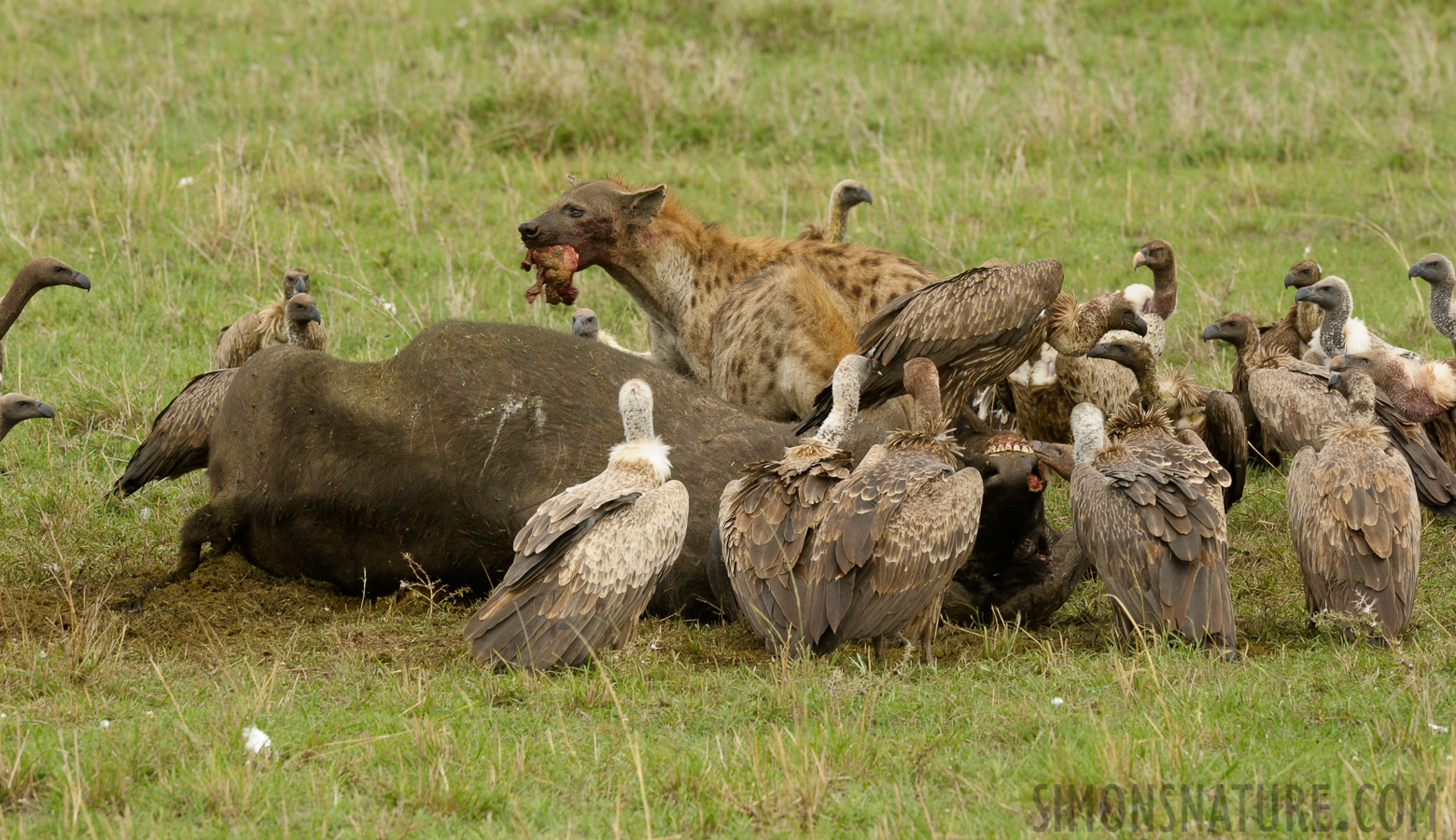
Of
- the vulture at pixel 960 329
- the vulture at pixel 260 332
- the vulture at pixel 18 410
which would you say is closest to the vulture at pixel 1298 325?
the vulture at pixel 960 329

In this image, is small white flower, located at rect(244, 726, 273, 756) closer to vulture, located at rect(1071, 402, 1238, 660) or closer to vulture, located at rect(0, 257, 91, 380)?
vulture, located at rect(1071, 402, 1238, 660)

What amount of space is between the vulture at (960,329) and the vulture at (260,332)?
127 inches

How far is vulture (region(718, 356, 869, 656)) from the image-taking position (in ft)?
18.6

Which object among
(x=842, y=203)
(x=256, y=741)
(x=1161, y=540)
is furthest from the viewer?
(x=842, y=203)

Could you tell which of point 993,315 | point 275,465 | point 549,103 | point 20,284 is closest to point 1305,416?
point 993,315

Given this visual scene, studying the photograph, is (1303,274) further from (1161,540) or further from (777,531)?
(777,531)

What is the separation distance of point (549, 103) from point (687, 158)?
4.46ft

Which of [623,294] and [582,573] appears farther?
[623,294]

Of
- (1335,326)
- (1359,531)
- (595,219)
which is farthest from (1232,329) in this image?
(595,219)

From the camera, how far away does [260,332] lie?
8742mm

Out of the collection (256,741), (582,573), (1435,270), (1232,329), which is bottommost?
(256,741)

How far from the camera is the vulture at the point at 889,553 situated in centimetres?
566

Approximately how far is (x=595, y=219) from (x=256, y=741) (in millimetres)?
4087

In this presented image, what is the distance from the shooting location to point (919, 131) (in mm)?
13312
